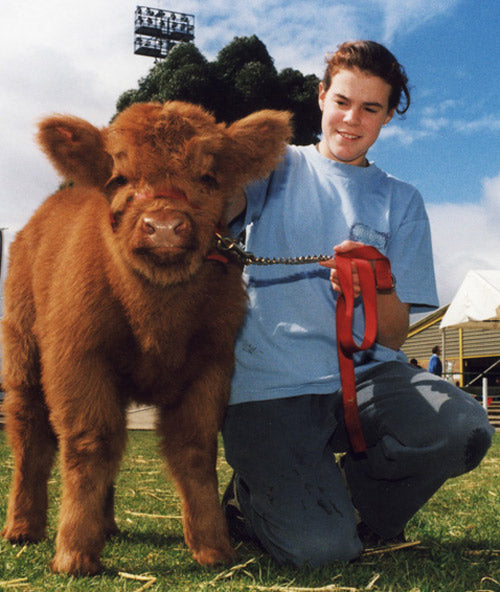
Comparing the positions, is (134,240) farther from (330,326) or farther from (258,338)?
(330,326)

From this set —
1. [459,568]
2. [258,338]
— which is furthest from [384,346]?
[459,568]

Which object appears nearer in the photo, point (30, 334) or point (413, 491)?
point (413, 491)

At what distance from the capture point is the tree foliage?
15.3 metres

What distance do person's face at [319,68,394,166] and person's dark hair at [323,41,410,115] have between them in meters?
0.03

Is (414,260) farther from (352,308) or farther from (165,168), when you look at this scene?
(165,168)

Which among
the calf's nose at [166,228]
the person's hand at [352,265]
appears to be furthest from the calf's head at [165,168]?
the person's hand at [352,265]

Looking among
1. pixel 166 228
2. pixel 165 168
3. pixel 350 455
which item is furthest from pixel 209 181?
pixel 350 455

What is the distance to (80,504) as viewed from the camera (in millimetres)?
2457

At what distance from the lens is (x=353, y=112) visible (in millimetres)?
3191

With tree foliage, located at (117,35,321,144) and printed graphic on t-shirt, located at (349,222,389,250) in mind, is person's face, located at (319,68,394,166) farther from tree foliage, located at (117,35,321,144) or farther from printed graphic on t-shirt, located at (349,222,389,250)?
tree foliage, located at (117,35,321,144)

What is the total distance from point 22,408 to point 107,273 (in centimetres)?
97

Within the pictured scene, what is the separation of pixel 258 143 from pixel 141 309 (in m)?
0.94

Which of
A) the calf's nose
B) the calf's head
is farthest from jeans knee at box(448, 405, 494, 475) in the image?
the calf's nose

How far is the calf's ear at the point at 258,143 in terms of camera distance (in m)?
2.95
